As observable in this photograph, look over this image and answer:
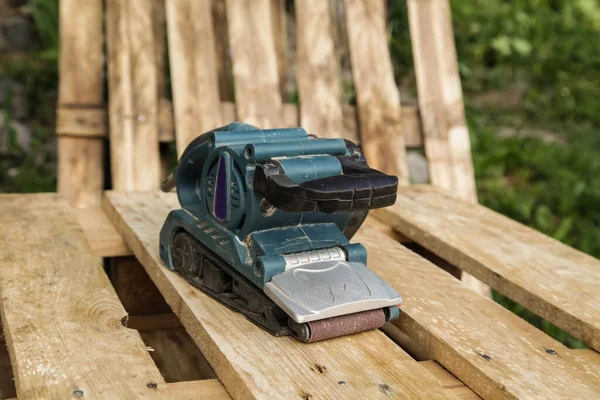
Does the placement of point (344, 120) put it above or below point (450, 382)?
above

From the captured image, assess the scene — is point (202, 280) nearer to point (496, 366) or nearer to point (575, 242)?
point (496, 366)

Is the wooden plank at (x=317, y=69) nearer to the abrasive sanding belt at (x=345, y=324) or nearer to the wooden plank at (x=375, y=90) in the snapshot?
the wooden plank at (x=375, y=90)

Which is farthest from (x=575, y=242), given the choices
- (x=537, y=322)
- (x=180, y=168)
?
(x=180, y=168)

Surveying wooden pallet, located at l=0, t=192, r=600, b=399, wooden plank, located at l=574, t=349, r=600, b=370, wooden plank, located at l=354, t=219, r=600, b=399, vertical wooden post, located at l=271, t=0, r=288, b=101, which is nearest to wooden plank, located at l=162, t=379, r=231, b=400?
wooden pallet, located at l=0, t=192, r=600, b=399

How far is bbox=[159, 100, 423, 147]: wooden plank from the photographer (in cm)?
300

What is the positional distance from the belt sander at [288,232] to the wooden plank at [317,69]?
128 centimetres

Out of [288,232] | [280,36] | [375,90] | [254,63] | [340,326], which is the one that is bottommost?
[340,326]

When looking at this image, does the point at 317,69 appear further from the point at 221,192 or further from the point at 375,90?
the point at 221,192

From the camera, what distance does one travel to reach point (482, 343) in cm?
165

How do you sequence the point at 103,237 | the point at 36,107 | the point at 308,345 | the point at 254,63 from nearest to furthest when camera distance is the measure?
the point at 308,345 < the point at 103,237 < the point at 254,63 < the point at 36,107

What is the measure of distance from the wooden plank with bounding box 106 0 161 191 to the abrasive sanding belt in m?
1.48

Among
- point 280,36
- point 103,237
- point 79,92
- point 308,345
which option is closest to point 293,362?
point 308,345

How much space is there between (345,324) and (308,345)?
0.08 m

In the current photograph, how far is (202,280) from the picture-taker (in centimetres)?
182
